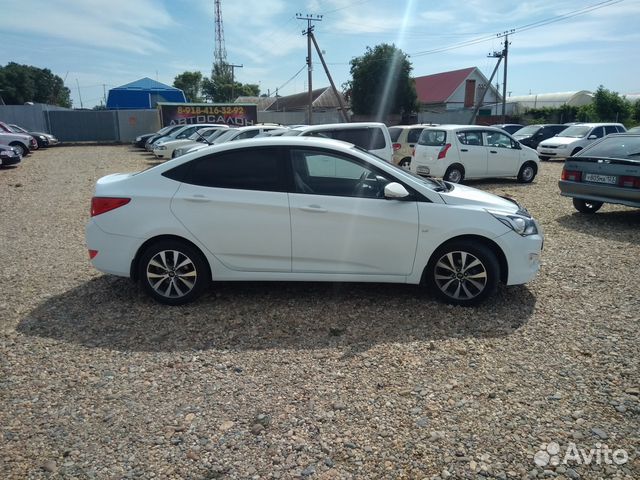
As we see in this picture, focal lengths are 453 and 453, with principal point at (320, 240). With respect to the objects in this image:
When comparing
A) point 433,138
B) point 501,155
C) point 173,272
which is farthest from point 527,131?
point 173,272

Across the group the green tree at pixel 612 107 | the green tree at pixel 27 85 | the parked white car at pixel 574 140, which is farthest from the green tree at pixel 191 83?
the parked white car at pixel 574 140

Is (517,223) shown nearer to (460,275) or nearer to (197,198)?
(460,275)

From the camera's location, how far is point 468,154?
1237 centimetres

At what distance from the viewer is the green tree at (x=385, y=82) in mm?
41656

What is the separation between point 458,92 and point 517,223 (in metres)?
52.4

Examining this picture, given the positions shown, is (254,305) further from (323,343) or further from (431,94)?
(431,94)

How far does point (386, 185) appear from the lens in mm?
4363

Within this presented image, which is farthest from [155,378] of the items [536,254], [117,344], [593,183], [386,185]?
[593,183]

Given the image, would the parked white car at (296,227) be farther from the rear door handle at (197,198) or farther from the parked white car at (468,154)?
the parked white car at (468,154)

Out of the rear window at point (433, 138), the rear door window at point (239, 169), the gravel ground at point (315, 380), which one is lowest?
the gravel ground at point (315, 380)

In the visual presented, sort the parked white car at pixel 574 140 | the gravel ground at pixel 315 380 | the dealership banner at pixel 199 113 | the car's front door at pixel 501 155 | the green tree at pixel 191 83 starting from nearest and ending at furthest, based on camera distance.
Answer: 1. the gravel ground at pixel 315 380
2. the car's front door at pixel 501 155
3. the parked white car at pixel 574 140
4. the dealership banner at pixel 199 113
5. the green tree at pixel 191 83

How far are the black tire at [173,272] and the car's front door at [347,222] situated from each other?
948mm

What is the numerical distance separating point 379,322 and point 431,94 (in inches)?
2144

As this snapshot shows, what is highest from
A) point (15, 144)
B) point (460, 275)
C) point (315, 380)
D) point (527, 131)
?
point (527, 131)
